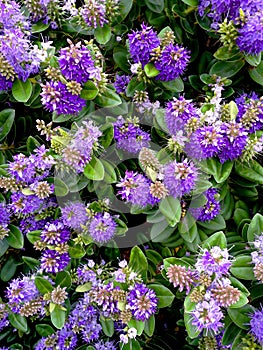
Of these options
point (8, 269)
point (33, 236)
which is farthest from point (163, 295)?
point (8, 269)

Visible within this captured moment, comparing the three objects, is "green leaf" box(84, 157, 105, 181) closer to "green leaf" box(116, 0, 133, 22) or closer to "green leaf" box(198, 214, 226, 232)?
"green leaf" box(198, 214, 226, 232)

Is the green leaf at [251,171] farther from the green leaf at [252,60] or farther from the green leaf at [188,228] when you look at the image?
the green leaf at [252,60]

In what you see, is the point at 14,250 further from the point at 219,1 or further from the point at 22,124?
the point at 219,1

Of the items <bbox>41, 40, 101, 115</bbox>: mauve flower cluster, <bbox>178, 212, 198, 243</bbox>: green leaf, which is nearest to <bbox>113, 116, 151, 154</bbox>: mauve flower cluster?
<bbox>41, 40, 101, 115</bbox>: mauve flower cluster

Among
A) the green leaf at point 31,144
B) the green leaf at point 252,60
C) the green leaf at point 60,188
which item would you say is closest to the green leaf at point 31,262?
the green leaf at point 60,188

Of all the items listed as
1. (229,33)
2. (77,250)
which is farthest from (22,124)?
(229,33)
